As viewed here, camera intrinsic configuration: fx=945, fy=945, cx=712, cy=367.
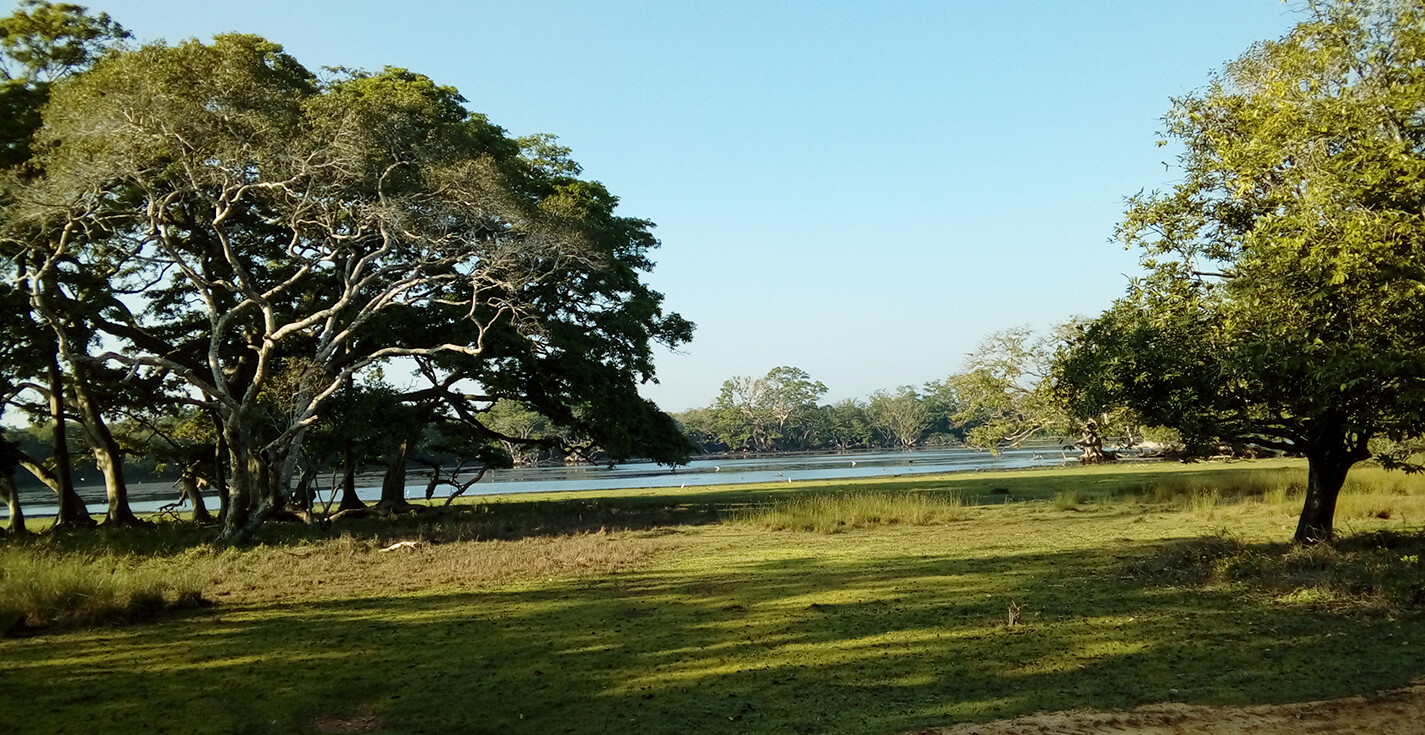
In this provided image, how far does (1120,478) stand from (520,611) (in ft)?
88.7

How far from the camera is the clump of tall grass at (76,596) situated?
353 inches

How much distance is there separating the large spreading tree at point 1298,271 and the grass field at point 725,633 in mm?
1709

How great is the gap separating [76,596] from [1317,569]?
1278cm

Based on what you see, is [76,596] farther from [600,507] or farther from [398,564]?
[600,507]

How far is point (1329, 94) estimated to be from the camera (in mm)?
9422

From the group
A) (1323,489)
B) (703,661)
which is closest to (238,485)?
(703,661)

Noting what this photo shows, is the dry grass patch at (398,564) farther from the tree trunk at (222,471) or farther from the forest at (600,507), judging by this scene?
the tree trunk at (222,471)

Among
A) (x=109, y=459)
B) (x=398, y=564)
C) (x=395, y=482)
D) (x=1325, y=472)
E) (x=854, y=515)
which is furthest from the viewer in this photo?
(x=395, y=482)

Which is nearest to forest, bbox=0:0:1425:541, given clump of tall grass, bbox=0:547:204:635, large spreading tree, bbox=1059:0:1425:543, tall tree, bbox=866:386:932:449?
large spreading tree, bbox=1059:0:1425:543

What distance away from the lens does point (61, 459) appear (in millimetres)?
21375

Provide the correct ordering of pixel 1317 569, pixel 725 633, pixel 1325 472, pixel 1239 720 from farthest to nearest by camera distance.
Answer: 1. pixel 1325 472
2. pixel 1317 569
3. pixel 725 633
4. pixel 1239 720

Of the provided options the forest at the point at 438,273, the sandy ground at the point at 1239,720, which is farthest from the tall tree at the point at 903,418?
the sandy ground at the point at 1239,720

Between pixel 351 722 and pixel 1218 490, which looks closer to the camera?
pixel 351 722

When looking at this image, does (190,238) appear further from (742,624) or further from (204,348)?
(742,624)
